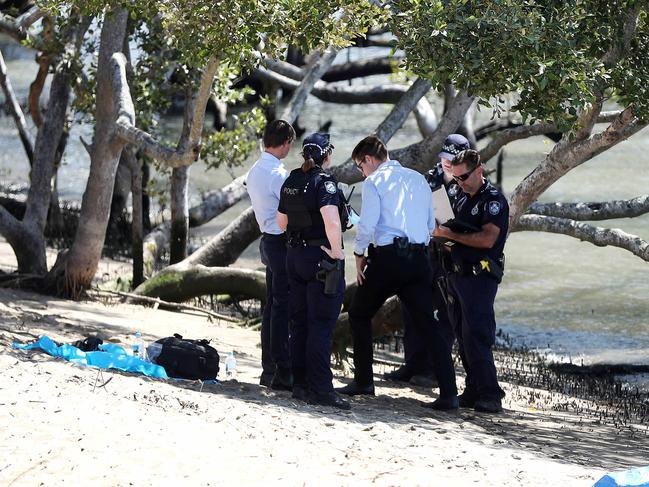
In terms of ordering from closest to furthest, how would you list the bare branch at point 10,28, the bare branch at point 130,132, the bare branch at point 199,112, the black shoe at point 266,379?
1. the black shoe at point 266,379
2. the bare branch at point 199,112
3. the bare branch at point 130,132
4. the bare branch at point 10,28

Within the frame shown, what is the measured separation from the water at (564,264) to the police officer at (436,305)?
176 centimetres

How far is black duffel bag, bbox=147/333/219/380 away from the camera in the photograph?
8219 mm

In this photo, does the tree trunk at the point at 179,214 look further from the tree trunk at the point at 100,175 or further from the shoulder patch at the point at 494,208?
the shoulder patch at the point at 494,208

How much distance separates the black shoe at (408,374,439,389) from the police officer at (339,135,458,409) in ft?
3.32

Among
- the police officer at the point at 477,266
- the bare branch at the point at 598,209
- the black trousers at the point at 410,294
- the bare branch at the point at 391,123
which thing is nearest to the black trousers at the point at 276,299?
the black trousers at the point at 410,294

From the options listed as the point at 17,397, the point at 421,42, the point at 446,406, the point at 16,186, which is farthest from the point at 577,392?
the point at 16,186

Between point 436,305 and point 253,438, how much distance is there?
9.87 ft

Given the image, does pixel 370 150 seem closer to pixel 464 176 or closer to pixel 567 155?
pixel 464 176

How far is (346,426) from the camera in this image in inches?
278

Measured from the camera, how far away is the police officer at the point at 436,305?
8.84m

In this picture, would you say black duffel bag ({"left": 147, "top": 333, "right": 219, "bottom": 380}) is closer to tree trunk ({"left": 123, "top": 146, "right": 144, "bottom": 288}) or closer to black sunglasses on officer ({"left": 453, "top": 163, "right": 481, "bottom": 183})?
black sunglasses on officer ({"left": 453, "top": 163, "right": 481, "bottom": 183})

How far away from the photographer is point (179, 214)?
1394cm

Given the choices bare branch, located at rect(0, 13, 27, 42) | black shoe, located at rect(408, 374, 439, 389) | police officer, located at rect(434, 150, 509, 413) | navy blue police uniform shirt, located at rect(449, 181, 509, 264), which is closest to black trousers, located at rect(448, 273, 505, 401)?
police officer, located at rect(434, 150, 509, 413)

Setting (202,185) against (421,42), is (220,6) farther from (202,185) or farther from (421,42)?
(202,185)
